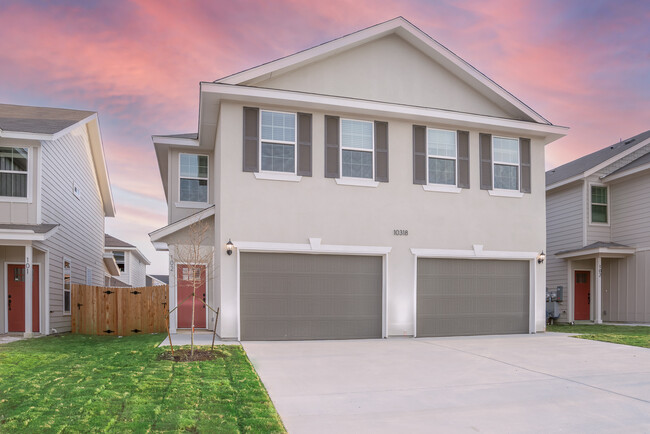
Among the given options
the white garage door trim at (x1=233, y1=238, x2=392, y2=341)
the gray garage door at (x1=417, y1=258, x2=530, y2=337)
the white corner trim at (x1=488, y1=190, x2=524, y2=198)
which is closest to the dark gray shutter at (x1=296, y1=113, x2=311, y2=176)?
the white garage door trim at (x1=233, y1=238, x2=392, y2=341)

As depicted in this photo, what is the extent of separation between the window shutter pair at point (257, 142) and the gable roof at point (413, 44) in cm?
88

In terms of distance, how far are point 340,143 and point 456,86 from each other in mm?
3944

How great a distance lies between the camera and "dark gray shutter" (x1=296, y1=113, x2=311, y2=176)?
12.1 meters

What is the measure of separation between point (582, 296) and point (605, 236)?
2521 mm

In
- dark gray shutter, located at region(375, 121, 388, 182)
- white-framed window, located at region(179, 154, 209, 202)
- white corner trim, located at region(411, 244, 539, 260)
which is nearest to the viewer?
dark gray shutter, located at region(375, 121, 388, 182)

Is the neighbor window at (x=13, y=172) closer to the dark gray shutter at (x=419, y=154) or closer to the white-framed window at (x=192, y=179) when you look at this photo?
the white-framed window at (x=192, y=179)

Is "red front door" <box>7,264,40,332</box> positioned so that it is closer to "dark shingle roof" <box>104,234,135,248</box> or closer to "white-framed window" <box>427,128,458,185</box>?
"white-framed window" <box>427,128,458,185</box>

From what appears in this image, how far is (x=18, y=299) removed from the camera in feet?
44.4

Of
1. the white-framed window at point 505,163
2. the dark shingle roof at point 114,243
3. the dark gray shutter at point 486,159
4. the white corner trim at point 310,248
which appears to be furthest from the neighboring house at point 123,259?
the white-framed window at point 505,163

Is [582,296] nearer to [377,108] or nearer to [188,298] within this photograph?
[377,108]

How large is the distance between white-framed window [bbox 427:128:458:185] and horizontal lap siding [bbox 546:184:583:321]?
27.7 feet

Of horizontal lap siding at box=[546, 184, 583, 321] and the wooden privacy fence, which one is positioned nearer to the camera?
the wooden privacy fence

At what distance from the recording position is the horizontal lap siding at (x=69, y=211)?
1405 cm

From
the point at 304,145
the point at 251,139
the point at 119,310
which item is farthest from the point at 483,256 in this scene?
the point at 119,310
